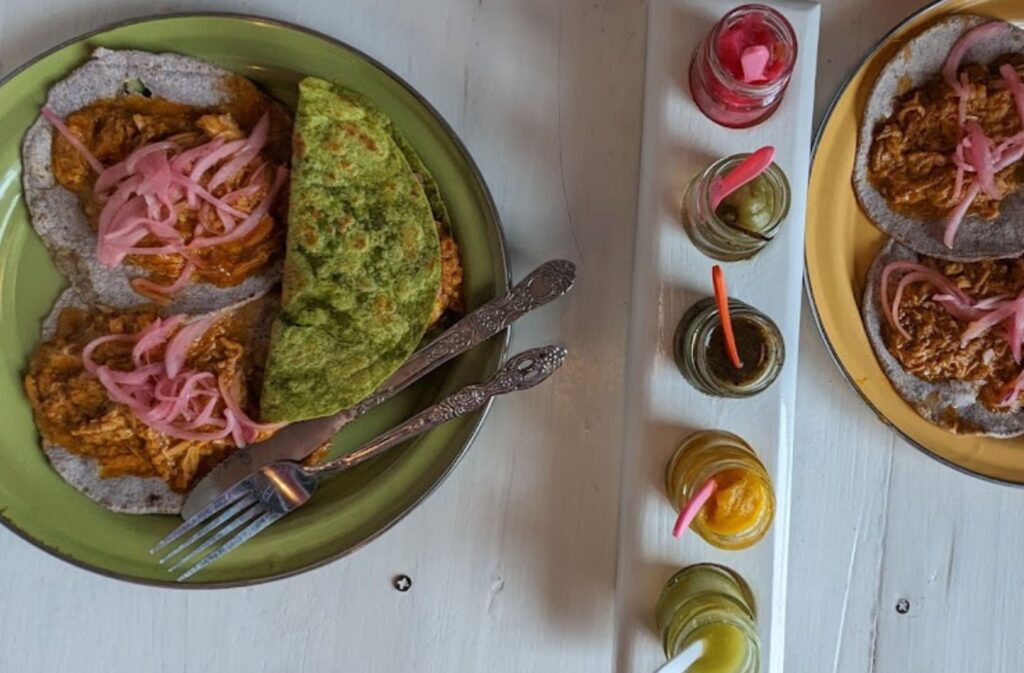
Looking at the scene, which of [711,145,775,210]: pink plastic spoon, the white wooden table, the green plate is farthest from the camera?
the white wooden table

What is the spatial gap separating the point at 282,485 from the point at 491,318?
0.36 metres

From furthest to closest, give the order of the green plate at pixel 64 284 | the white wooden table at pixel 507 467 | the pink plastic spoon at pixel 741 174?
the white wooden table at pixel 507 467
the green plate at pixel 64 284
the pink plastic spoon at pixel 741 174

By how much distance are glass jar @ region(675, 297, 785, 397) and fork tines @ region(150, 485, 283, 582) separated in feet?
1.93

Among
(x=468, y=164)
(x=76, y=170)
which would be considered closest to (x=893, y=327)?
(x=468, y=164)

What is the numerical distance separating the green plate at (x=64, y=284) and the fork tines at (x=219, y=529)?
19 mm

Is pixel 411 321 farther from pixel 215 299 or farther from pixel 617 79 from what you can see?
pixel 617 79

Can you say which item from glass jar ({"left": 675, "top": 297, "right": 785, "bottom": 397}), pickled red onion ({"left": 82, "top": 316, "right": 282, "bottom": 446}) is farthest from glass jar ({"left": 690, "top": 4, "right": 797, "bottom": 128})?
pickled red onion ({"left": 82, "top": 316, "right": 282, "bottom": 446})

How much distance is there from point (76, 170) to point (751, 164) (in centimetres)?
87

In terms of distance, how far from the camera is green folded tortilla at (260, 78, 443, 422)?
118 centimetres

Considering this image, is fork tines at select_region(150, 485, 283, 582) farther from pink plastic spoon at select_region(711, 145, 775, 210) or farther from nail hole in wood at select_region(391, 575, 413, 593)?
pink plastic spoon at select_region(711, 145, 775, 210)

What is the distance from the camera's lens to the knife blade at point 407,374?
1.18 meters

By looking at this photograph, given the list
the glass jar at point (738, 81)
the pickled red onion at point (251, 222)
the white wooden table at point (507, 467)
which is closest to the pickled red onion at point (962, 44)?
the white wooden table at point (507, 467)

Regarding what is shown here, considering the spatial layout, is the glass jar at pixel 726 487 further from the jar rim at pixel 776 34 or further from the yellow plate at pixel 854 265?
the jar rim at pixel 776 34

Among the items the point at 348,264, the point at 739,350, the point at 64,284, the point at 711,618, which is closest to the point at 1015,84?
the point at 739,350
